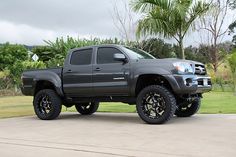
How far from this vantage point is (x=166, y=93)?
34.0 ft

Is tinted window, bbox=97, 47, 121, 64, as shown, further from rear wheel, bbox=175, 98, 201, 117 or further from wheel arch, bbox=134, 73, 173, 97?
rear wheel, bbox=175, 98, 201, 117

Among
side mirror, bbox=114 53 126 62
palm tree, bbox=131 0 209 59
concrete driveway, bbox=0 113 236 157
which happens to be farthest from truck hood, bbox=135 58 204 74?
palm tree, bbox=131 0 209 59

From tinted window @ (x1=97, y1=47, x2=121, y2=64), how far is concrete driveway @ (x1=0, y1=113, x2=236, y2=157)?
154 centimetres

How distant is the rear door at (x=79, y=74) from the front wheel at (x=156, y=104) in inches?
65.0

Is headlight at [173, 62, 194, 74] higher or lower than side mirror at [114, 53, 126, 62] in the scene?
lower

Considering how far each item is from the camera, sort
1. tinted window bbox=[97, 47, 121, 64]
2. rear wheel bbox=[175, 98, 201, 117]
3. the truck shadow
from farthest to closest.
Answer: rear wheel bbox=[175, 98, 201, 117] < tinted window bbox=[97, 47, 121, 64] < the truck shadow

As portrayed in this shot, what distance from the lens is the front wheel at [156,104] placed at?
1033cm

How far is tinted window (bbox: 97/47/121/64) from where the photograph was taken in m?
11.5

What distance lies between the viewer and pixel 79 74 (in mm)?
11914

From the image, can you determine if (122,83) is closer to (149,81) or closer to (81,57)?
(149,81)

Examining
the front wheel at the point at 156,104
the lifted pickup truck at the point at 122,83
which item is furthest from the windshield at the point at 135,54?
the front wheel at the point at 156,104

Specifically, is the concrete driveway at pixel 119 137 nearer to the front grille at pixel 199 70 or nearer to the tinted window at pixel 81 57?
the front grille at pixel 199 70

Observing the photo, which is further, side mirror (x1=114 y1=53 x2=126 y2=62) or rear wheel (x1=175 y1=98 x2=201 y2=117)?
rear wheel (x1=175 y1=98 x2=201 y2=117)

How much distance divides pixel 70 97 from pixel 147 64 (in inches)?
107
